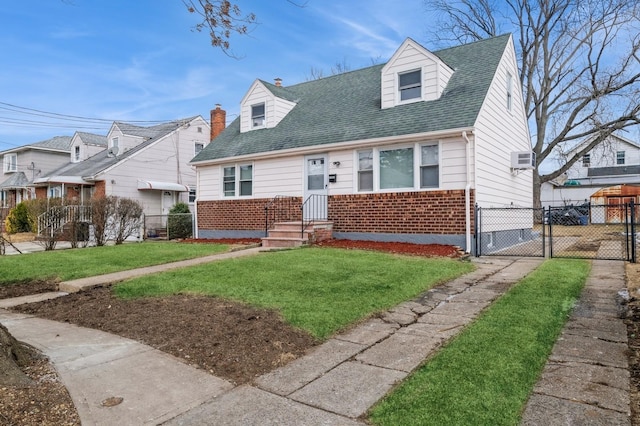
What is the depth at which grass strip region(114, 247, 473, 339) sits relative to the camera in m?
4.89

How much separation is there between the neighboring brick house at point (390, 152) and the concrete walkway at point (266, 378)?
6125mm

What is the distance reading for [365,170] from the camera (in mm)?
12156

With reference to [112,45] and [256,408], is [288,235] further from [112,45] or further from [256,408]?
[256,408]

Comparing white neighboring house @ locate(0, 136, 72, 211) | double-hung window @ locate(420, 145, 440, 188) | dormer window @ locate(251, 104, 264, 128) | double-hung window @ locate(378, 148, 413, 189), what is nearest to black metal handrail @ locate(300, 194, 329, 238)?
double-hung window @ locate(378, 148, 413, 189)

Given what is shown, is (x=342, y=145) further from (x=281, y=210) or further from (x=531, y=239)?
(x=531, y=239)

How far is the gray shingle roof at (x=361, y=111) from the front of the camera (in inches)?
439

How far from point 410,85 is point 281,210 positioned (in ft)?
18.3

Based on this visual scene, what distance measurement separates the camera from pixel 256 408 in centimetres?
272

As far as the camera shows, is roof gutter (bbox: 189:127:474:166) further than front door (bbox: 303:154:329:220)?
No

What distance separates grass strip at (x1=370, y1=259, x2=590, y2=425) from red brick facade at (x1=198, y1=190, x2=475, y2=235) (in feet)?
17.8

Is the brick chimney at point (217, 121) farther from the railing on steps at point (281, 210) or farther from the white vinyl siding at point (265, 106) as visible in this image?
the railing on steps at point (281, 210)

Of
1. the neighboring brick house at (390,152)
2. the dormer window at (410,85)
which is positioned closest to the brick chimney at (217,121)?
the neighboring brick house at (390,152)

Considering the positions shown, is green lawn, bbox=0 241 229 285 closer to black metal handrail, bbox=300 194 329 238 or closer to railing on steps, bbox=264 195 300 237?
railing on steps, bbox=264 195 300 237

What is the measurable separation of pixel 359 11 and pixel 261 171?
678 cm
